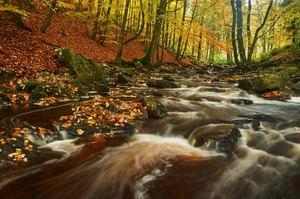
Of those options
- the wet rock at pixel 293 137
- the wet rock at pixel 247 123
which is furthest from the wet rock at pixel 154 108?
the wet rock at pixel 293 137

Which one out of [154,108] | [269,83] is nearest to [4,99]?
[154,108]

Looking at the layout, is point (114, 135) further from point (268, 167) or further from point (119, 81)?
point (119, 81)

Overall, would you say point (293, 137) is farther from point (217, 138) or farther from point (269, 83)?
point (269, 83)

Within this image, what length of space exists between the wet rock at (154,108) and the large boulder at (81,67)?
4.15 metres

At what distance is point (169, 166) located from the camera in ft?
15.5

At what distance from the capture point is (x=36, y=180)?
157 inches

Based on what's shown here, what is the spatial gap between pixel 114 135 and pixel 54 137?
1.37 meters

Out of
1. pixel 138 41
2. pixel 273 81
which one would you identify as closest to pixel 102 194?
pixel 273 81

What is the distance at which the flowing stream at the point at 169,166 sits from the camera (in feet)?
12.7

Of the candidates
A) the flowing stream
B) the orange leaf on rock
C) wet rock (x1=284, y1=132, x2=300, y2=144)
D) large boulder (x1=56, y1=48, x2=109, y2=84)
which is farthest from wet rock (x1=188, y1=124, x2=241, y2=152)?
large boulder (x1=56, y1=48, x2=109, y2=84)

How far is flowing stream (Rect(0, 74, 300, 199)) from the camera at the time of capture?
3.86m

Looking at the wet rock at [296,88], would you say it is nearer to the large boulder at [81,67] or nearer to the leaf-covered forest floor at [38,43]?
the large boulder at [81,67]

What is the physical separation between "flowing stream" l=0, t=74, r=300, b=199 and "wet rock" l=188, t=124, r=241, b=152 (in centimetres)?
13

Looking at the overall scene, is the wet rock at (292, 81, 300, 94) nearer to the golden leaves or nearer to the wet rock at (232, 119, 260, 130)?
the wet rock at (232, 119, 260, 130)
